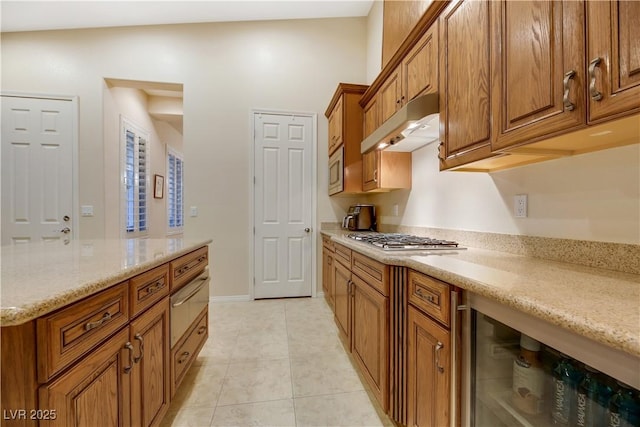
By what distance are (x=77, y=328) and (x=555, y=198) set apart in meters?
1.81

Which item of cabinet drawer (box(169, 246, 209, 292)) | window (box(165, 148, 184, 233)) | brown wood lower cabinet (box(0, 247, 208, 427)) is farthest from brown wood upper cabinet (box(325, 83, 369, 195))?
window (box(165, 148, 184, 233))

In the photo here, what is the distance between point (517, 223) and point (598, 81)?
79 centimetres

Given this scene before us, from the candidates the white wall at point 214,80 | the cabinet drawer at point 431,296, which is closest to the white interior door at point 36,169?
the white wall at point 214,80

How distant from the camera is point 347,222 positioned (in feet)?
10.3

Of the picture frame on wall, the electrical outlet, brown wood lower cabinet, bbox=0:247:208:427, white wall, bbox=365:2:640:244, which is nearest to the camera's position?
brown wood lower cabinet, bbox=0:247:208:427

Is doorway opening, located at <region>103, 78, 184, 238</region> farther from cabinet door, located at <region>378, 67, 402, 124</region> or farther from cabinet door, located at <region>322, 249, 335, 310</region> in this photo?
cabinet door, located at <region>378, 67, 402, 124</region>

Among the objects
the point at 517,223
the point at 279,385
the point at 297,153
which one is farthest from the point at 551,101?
the point at 297,153

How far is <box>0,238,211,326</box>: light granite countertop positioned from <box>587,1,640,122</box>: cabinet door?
4.90 feet

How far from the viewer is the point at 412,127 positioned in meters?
1.68

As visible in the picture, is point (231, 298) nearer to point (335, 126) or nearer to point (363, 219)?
point (363, 219)

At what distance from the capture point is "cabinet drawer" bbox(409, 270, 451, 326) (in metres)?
1.00

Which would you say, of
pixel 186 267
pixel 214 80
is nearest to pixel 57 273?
pixel 186 267

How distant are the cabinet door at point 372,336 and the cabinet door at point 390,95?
1.31 m

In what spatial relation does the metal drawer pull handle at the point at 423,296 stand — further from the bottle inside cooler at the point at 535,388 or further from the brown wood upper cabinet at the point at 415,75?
the brown wood upper cabinet at the point at 415,75
